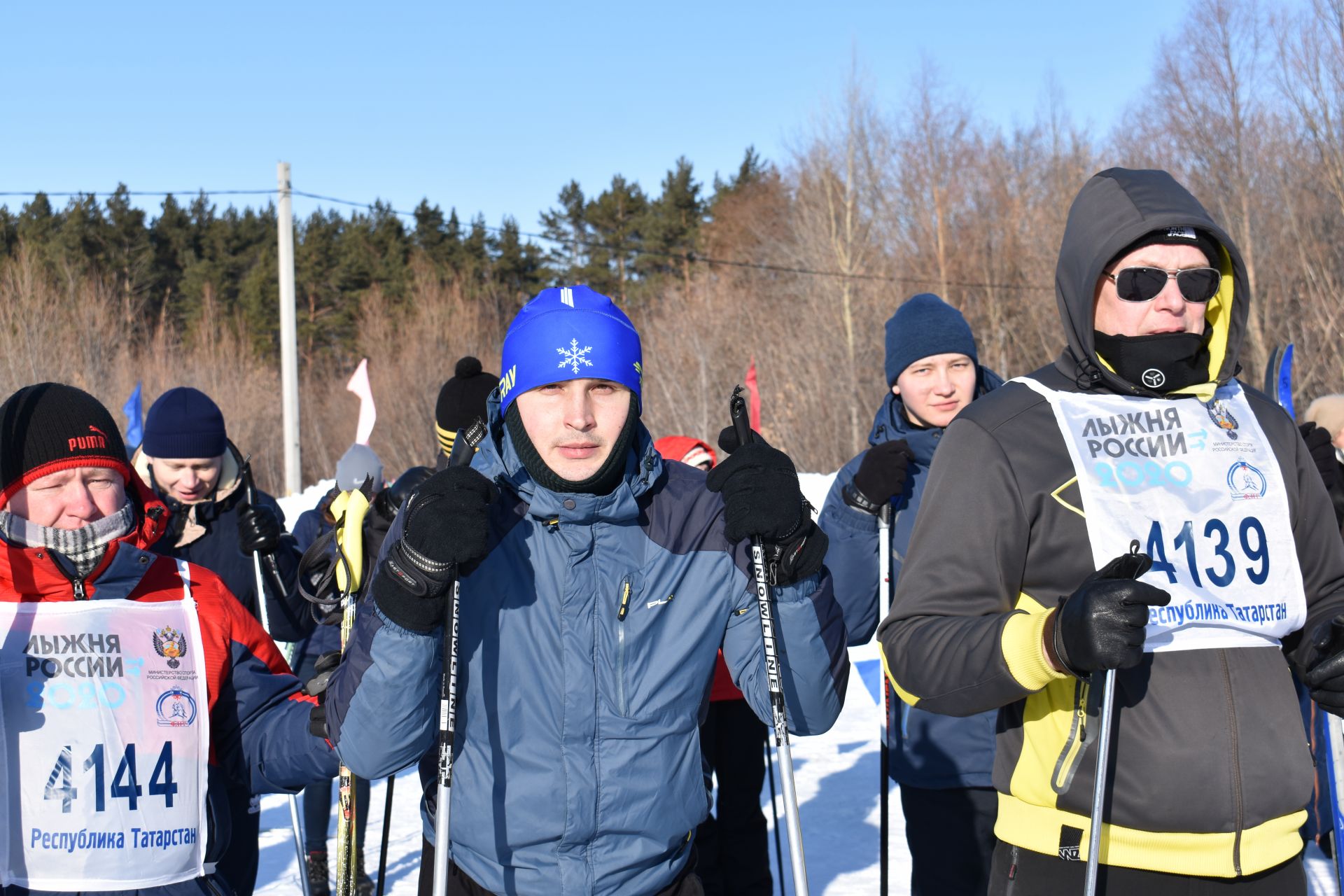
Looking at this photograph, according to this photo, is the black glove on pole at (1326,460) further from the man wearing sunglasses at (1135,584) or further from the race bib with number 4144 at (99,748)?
the race bib with number 4144 at (99,748)

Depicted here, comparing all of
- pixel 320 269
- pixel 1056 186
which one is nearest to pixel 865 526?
pixel 1056 186

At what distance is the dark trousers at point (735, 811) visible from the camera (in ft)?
15.1

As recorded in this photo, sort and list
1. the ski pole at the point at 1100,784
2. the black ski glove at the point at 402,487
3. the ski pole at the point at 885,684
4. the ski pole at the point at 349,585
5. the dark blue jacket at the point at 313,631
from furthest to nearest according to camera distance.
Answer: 1. the dark blue jacket at the point at 313,631
2. the black ski glove at the point at 402,487
3. the ski pole at the point at 885,684
4. the ski pole at the point at 349,585
5. the ski pole at the point at 1100,784

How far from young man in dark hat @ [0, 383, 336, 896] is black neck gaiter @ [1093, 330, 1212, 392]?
187cm

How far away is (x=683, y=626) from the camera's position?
245cm

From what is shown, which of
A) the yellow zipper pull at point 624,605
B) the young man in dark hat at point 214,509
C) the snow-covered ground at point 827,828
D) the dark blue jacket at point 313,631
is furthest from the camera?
the snow-covered ground at point 827,828

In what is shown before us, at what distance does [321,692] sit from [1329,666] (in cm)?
210

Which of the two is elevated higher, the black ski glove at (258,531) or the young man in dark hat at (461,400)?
the young man in dark hat at (461,400)

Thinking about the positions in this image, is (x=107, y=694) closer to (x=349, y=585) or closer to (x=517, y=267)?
(x=349, y=585)

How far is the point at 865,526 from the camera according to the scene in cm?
392

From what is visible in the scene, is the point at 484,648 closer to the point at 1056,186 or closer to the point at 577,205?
the point at 1056,186

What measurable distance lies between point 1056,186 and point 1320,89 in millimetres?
12935

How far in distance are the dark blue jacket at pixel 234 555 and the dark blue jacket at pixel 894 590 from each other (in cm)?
237

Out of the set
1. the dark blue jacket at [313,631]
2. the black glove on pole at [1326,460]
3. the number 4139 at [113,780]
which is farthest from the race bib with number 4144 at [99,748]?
the black glove on pole at [1326,460]
